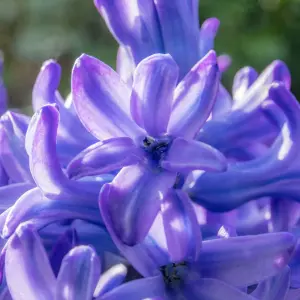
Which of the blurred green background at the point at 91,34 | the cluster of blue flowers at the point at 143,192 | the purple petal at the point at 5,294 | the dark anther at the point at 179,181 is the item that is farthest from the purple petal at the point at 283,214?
the blurred green background at the point at 91,34

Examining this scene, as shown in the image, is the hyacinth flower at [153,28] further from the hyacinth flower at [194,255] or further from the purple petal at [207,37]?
the hyacinth flower at [194,255]

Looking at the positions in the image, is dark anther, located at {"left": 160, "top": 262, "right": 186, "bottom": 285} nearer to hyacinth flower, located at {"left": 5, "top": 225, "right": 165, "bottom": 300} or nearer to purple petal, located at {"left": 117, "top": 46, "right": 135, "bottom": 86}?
hyacinth flower, located at {"left": 5, "top": 225, "right": 165, "bottom": 300}

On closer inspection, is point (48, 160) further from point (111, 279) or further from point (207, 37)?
point (207, 37)

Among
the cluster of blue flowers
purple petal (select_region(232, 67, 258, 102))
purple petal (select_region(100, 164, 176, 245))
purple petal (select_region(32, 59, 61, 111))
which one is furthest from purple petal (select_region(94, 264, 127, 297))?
purple petal (select_region(232, 67, 258, 102))

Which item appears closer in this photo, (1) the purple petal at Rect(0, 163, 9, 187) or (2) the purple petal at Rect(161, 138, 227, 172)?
(2) the purple petal at Rect(161, 138, 227, 172)

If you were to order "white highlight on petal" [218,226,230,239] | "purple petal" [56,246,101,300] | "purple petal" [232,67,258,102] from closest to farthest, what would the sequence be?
"purple petal" [56,246,101,300]
"white highlight on petal" [218,226,230,239]
"purple petal" [232,67,258,102]

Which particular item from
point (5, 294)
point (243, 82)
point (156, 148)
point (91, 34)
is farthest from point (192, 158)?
point (91, 34)
